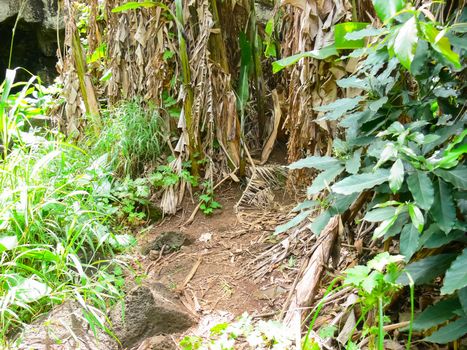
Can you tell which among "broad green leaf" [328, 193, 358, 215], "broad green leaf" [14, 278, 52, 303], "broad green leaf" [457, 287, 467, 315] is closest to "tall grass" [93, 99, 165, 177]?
"broad green leaf" [14, 278, 52, 303]

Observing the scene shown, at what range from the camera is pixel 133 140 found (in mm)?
3590

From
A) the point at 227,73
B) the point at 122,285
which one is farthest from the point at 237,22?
the point at 122,285

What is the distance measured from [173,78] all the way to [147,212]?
1007 mm

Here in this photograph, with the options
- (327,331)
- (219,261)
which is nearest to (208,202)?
(219,261)

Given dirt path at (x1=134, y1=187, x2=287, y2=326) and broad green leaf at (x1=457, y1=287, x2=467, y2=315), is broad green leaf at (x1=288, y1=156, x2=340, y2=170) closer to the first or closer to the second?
broad green leaf at (x1=457, y1=287, x2=467, y2=315)

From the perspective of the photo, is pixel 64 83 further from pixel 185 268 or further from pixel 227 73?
pixel 185 268

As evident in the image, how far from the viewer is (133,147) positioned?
360cm

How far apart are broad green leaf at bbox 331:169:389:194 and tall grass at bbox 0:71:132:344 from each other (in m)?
1.26

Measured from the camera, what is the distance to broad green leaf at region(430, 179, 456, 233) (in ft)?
4.52

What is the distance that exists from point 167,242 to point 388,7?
6.82 feet

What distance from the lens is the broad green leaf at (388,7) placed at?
142cm

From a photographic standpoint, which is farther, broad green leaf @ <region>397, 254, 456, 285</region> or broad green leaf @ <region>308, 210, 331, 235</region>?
broad green leaf @ <region>308, 210, 331, 235</region>

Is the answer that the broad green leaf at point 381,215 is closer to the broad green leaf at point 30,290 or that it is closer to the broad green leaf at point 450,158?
the broad green leaf at point 450,158

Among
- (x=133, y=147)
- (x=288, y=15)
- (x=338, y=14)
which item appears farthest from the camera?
(x=133, y=147)
